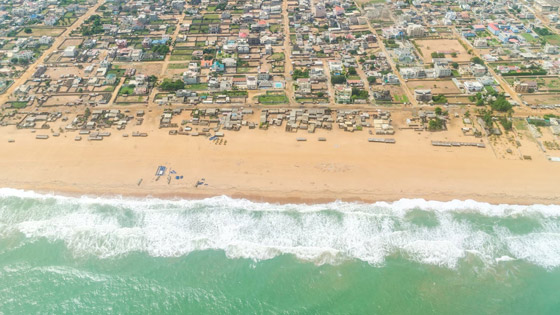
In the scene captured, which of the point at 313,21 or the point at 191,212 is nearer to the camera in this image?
the point at 191,212

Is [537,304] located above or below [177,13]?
below

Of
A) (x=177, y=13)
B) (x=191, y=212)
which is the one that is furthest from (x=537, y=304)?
(x=177, y=13)

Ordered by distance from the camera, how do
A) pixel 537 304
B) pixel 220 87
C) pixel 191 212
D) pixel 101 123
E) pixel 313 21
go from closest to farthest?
pixel 537 304 < pixel 191 212 < pixel 101 123 < pixel 220 87 < pixel 313 21

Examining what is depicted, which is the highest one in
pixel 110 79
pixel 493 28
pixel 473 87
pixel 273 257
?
pixel 493 28

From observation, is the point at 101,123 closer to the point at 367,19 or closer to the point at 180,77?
the point at 180,77

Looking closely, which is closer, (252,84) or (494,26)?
(252,84)

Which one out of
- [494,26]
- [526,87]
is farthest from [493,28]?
[526,87]

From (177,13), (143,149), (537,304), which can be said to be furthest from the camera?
(177,13)

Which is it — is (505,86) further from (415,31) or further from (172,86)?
(172,86)
